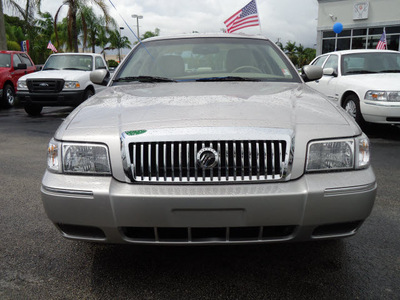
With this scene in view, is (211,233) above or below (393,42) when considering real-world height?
above

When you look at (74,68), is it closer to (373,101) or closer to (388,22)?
(373,101)

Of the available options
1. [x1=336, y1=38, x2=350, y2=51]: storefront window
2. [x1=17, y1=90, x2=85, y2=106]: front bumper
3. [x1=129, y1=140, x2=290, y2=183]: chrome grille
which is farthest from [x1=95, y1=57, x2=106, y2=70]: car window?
[x1=336, y1=38, x2=350, y2=51]: storefront window

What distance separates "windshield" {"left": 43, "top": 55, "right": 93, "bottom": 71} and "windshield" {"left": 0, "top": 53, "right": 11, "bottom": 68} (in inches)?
75.5

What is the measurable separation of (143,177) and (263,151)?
2.03ft

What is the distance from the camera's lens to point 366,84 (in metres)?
7.03

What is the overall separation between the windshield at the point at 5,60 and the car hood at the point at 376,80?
9.92 m

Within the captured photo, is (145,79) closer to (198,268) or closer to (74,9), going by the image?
(198,268)

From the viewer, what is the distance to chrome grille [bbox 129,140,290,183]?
2.04 meters

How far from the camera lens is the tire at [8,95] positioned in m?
12.1

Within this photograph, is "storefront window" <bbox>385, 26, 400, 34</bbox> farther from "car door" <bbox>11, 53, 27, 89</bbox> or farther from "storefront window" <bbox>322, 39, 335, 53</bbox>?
"car door" <bbox>11, 53, 27, 89</bbox>

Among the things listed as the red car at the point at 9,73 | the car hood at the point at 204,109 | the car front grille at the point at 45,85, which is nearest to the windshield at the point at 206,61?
the car hood at the point at 204,109

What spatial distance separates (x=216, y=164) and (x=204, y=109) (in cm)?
44

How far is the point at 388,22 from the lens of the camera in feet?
82.7

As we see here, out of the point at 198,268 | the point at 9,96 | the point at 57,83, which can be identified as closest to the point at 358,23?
the point at 9,96
